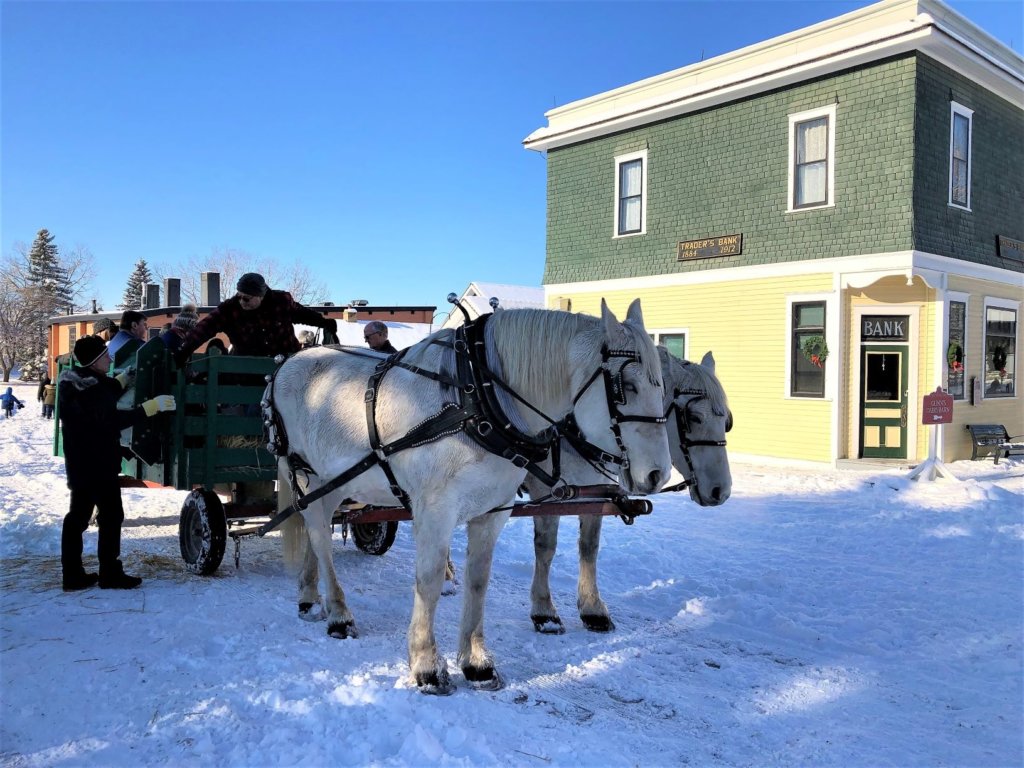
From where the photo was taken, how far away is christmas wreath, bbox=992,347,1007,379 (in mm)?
14734

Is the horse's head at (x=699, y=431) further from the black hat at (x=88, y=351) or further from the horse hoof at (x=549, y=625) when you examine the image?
the black hat at (x=88, y=351)

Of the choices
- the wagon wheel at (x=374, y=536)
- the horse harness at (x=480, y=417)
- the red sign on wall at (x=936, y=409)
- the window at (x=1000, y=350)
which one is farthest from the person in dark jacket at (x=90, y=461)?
the window at (x=1000, y=350)

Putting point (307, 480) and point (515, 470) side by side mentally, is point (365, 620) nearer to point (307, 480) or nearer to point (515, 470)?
point (307, 480)

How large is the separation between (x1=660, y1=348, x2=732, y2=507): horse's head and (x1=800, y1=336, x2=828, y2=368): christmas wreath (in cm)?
929

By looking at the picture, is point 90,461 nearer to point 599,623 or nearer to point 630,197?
point 599,623

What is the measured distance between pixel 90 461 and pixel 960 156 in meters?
15.0

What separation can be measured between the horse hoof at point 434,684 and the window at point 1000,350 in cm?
1447

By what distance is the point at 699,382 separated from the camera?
17.1 ft

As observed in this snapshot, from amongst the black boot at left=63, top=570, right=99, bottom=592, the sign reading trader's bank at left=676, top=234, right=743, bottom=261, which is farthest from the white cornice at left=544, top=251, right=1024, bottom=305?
the black boot at left=63, top=570, right=99, bottom=592

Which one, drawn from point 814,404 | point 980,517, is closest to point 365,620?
point 980,517

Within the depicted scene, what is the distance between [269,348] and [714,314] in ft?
37.1

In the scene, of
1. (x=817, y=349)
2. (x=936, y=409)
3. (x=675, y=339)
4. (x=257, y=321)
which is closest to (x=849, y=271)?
(x=817, y=349)

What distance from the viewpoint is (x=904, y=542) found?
7828 millimetres

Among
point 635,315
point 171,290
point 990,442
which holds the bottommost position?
point 990,442
